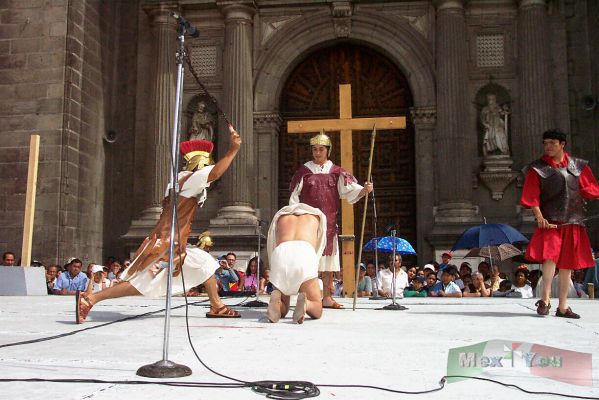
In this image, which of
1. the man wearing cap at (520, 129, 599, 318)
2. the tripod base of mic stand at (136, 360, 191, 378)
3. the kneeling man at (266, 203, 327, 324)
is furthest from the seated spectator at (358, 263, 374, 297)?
the tripod base of mic stand at (136, 360, 191, 378)

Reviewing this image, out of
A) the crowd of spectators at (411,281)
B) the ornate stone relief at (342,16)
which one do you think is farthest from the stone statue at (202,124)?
the crowd of spectators at (411,281)

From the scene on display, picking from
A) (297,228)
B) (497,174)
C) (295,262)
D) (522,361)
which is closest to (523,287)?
(497,174)

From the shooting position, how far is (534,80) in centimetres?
1498

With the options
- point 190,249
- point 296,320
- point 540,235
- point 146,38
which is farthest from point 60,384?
point 146,38

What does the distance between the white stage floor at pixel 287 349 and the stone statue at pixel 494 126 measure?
8.78m

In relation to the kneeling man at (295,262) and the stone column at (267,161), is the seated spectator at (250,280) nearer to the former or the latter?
the stone column at (267,161)

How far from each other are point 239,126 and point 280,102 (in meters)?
1.72

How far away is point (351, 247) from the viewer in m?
8.23

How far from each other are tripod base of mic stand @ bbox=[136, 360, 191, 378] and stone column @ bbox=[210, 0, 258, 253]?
11.5 m

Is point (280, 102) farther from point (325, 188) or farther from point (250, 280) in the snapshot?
point (325, 188)

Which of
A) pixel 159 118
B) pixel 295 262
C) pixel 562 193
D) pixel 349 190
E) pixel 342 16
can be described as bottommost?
pixel 295 262

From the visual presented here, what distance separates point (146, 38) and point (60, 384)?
1508cm

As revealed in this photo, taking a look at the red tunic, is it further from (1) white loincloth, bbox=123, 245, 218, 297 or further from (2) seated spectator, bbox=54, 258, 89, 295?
(2) seated spectator, bbox=54, 258, 89, 295

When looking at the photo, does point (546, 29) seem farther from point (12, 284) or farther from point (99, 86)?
point (12, 284)
